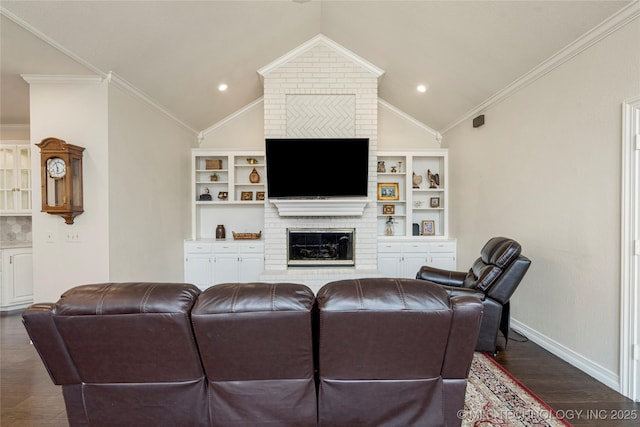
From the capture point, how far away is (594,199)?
253 centimetres

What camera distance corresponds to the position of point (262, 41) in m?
4.09

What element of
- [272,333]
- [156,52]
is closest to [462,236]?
[272,333]

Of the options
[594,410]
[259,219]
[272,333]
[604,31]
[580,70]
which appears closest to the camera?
[272,333]

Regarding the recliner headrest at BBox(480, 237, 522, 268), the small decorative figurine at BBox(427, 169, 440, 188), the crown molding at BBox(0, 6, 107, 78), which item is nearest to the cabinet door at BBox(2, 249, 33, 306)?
the crown molding at BBox(0, 6, 107, 78)

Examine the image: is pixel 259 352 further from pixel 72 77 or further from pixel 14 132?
pixel 14 132

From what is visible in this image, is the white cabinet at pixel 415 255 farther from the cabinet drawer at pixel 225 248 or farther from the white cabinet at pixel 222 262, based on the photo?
the cabinet drawer at pixel 225 248

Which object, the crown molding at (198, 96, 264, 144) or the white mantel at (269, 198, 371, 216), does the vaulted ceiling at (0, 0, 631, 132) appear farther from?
the white mantel at (269, 198, 371, 216)

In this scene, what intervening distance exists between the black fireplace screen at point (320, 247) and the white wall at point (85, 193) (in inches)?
96.8

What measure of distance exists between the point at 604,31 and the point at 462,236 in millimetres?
3166

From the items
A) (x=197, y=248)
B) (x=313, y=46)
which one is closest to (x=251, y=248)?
(x=197, y=248)

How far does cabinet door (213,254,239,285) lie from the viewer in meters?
5.18

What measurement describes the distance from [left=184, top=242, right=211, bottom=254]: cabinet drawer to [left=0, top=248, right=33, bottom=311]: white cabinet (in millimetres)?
2066

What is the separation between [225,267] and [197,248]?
566 mm

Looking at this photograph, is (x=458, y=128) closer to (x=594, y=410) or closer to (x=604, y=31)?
(x=604, y=31)
